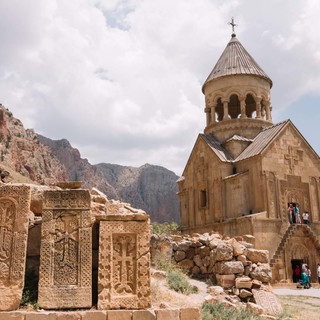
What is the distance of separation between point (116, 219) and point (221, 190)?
44.7 feet

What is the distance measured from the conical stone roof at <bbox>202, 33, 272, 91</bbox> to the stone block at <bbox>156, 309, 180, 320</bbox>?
17.5 m

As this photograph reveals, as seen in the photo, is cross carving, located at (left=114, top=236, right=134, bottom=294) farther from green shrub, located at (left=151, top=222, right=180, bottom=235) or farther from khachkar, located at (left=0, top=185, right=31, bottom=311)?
green shrub, located at (left=151, top=222, right=180, bottom=235)

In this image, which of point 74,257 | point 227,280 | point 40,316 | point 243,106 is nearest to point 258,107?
point 243,106

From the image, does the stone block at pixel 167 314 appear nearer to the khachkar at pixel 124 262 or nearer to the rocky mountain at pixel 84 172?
the khachkar at pixel 124 262

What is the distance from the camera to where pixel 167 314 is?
4.91m

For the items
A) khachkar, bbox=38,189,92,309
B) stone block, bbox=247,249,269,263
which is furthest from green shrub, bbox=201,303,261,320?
stone block, bbox=247,249,269,263

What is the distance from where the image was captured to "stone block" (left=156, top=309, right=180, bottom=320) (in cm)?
490

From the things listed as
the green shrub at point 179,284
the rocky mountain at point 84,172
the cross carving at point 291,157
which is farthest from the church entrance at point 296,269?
the rocky mountain at point 84,172

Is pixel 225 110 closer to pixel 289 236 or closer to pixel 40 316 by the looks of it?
pixel 289 236

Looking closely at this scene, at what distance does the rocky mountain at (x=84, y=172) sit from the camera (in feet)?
172

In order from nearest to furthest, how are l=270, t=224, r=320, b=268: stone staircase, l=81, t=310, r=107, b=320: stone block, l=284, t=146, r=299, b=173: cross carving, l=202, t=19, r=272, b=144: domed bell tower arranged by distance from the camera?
l=81, t=310, r=107, b=320: stone block
l=270, t=224, r=320, b=268: stone staircase
l=284, t=146, r=299, b=173: cross carving
l=202, t=19, r=272, b=144: domed bell tower

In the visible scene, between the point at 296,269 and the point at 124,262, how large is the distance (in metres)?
12.8

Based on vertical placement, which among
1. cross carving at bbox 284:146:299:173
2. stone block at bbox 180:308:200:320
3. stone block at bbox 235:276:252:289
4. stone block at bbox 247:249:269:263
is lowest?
stone block at bbox 180:308:200:320

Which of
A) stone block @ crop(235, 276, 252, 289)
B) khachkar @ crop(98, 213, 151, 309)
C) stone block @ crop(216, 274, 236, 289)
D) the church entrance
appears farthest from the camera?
the church entrance
